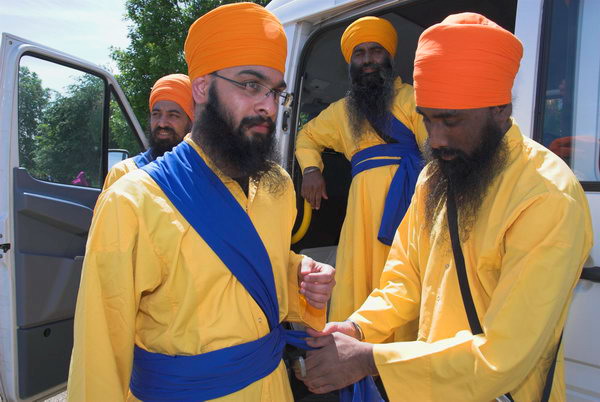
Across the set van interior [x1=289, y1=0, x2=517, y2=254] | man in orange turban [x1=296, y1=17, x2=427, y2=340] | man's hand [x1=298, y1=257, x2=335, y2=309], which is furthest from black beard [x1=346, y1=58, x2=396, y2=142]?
man's hand [x1=298, y1=257, x2=335, y2=309]

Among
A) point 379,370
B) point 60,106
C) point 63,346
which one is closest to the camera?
point 379,370

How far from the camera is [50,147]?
2.94m

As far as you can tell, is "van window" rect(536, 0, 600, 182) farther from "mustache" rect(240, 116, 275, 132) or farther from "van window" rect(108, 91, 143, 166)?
"van window" rect(108, 91, 143, 166)

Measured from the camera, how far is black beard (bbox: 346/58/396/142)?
293 cm

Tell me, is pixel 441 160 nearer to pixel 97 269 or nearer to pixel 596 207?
pixel 596 207

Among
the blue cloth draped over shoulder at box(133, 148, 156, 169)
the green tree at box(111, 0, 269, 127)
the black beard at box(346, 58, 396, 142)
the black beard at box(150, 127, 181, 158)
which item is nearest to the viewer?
the black beard at box(346, 58, 396, 142)

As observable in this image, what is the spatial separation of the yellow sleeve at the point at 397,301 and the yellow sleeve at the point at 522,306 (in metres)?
0.41

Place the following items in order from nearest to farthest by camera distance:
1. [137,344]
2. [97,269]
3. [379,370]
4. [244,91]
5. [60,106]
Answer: [97,269] → [137,344] → [379,370] → [244,91] → [60,106]

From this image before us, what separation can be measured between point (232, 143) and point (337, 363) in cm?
84

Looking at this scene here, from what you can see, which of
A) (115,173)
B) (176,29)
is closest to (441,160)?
(115,173)

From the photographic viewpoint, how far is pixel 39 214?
8.90 ft

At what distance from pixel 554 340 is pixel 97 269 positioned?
1.43 meters

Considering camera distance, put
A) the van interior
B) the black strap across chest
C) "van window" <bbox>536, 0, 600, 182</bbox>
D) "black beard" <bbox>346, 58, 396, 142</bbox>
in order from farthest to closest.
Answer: the van interior → "black beard" <bbox>346, 58, 396, 142</bbox> → "van window" <bbox>536, 0, 600, 182</bbox> → the black strap across chest

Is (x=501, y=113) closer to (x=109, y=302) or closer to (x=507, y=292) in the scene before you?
(x=507, y=292)
